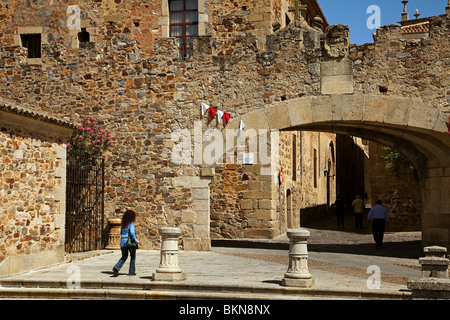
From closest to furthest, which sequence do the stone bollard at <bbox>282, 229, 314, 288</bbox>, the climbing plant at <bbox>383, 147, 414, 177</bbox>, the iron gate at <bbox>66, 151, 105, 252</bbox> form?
the stone bollard at <bbox>282, 229, 314, 288</bbox> → the iron gate at <bbox>66, 151, 105, 252</bbox> → the climbing plant at <bbox>383, 147, 414, 177</bbox>

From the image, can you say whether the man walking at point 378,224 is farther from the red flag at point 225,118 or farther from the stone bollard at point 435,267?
the stone bollard at point 435,267

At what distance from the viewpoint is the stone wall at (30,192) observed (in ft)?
32.1

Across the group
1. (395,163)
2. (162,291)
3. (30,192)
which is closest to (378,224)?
(395,163)

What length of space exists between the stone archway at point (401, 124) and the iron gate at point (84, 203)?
3.65m

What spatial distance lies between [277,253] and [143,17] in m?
10.4

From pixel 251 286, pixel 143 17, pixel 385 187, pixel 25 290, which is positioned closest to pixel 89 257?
pixel 25 290

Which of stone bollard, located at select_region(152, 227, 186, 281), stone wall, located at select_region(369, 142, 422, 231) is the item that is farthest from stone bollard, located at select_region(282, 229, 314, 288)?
stone wall, located at select_region(369, 142, 422, 231)

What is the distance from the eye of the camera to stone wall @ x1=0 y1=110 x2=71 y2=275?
9.80 metres

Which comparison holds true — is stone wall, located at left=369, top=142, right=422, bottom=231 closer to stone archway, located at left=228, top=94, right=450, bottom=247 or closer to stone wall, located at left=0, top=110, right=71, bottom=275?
stone archway, located at left=228, top=94, right=450, bottom=247

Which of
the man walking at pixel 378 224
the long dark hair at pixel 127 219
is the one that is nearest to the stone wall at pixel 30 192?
the long dark hair at pixel 127 219

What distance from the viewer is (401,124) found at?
12148 mm

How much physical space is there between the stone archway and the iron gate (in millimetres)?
3647

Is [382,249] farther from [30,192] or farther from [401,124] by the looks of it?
[30,192]
